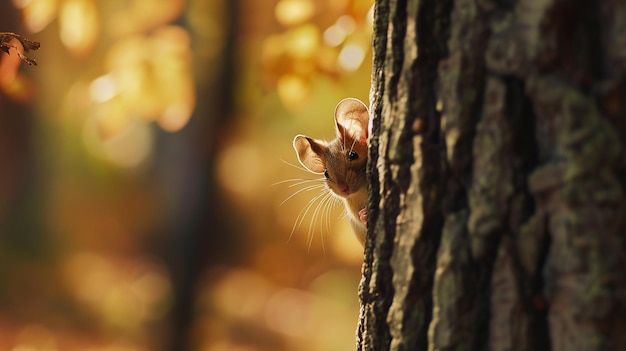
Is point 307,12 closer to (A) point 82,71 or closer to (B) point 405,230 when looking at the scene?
(B) point 405,230

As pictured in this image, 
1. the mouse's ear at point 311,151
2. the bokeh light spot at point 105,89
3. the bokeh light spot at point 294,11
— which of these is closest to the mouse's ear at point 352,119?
the mouse's ear at point 311,151

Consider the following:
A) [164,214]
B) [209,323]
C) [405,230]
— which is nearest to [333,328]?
[209,323]

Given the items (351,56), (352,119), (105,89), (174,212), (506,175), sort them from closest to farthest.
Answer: (506,175) < (352,119) < (351,56) < (105,89) < (174,212)

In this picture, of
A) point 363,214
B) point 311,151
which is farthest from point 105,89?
point 363,214

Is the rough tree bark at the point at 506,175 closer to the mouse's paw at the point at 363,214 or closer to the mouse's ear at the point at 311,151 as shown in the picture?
the mouse's paw at the point at 363,214

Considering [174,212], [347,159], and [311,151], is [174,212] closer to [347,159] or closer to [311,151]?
[311,151]

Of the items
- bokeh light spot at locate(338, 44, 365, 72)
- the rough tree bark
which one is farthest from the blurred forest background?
the rough tree bark

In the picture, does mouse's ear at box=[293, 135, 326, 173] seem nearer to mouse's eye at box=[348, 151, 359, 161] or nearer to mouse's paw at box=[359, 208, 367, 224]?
mouse's eye at box=[348, 151, 359, 161]
